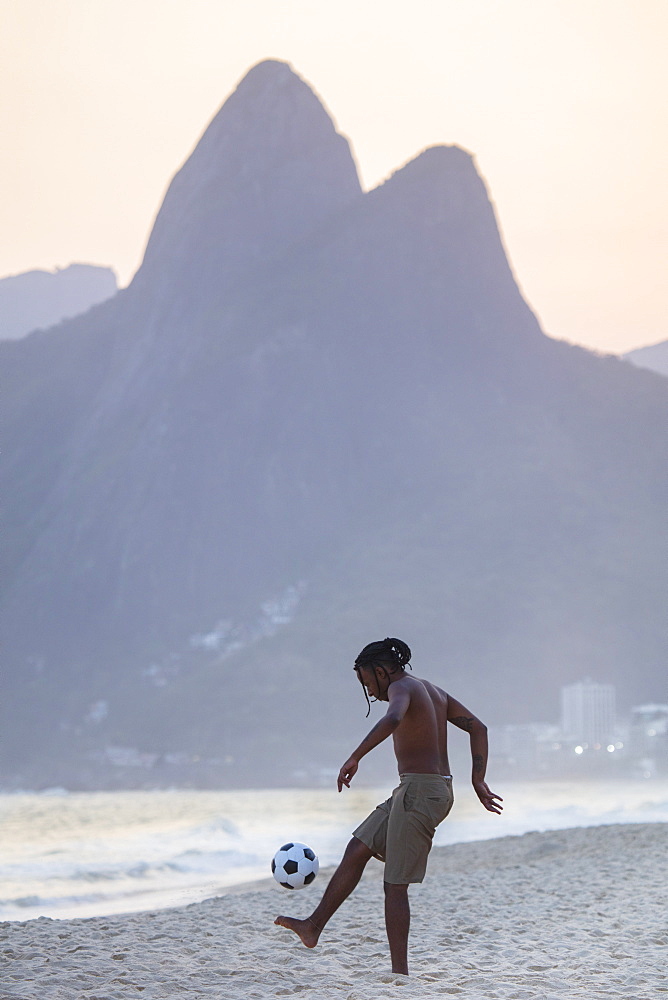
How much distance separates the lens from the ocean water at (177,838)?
17.0m

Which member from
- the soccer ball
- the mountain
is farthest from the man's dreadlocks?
the mountain

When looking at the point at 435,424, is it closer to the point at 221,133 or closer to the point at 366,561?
the point at 366,561

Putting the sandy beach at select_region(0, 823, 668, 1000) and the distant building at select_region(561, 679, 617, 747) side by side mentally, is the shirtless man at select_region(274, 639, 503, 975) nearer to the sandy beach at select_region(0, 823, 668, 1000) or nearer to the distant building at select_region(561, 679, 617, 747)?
the sandy beach at select_region(0, 823, 668, 1000)

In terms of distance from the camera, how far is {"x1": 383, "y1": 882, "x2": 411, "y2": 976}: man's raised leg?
235 inches

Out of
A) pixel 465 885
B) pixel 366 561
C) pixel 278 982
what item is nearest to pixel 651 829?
pixel 465 885

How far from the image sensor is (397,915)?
19.7 ft

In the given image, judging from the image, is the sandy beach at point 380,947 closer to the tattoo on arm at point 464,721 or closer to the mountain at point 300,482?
the tattoo on arm at point 464,721

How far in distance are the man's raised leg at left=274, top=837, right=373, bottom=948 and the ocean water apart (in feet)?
18.3

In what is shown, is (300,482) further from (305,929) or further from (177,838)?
(305,929)

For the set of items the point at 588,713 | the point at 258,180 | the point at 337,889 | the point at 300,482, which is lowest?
the point at 337,889

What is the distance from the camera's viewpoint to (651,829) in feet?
48.1

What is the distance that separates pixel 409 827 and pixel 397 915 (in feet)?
1.53

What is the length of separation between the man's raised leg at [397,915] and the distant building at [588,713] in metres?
87.2

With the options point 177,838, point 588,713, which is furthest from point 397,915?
point 588,713
